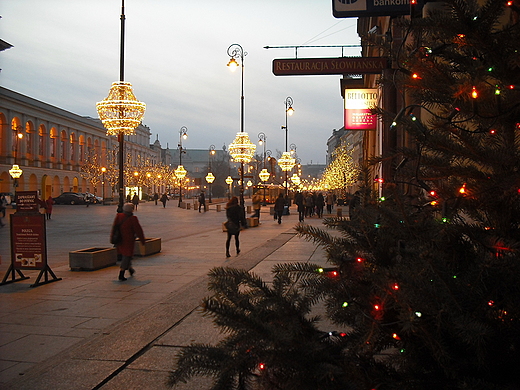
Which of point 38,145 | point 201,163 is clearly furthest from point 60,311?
point 201,163

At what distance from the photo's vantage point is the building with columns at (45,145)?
64.1 metres

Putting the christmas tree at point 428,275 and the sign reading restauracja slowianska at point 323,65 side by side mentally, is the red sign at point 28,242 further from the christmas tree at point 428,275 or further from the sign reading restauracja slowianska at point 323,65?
the christmas tree at point 428,275

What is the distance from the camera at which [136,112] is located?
54.8 ft

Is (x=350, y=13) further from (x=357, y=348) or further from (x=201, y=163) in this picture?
(x=201, y=163)

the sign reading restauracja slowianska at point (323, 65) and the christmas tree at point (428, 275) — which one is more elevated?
the sign reading restauracja slowianska at point (323, 65)

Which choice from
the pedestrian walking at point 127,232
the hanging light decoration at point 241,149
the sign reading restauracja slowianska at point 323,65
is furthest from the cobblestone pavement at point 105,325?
the hanging light decoration at point 241,149

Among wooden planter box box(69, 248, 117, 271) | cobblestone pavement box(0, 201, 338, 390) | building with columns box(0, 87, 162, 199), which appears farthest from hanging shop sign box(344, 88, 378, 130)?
building with columns box(0, 87, 162, 199)

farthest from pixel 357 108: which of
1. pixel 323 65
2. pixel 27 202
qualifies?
pixel 27 202

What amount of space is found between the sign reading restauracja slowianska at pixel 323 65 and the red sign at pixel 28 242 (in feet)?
18.5

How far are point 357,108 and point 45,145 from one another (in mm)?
69544

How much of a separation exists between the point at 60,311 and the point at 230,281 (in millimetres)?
5907

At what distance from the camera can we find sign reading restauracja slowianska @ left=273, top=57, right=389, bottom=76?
31.0 ft

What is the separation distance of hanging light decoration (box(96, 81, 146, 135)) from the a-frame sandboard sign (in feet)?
20.2

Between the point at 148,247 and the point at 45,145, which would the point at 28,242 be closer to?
the point at 148,247
